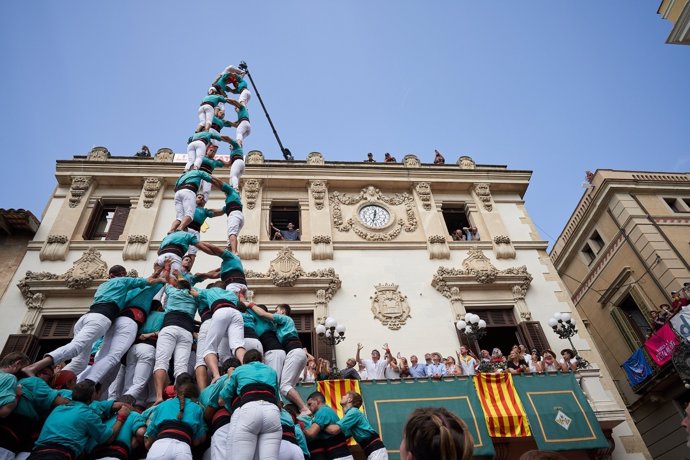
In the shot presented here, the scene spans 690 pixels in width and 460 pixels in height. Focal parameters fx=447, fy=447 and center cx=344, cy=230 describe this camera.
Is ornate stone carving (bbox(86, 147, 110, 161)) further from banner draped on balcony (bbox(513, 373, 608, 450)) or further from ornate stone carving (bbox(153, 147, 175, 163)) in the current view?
banner draped on balcony (bbox(513, 373, 608, 450))

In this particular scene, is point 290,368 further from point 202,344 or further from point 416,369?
point 416,369

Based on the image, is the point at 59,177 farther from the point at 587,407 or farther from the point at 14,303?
the point at 587,407

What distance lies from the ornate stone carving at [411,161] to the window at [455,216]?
81.5 inches

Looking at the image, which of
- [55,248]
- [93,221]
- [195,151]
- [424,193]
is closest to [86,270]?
[55,248]

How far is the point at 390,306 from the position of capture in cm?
1381

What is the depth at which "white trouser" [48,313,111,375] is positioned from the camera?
544 cm

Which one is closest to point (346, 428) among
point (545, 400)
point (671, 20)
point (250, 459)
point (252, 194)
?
point (250, 459)

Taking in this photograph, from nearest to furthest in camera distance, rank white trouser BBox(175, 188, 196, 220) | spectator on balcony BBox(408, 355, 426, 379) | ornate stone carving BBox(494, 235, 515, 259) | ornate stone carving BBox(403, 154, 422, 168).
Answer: white trouser BBox(175, 188, 196, 220), spectator on balcony BBox(408, 355, 426, 379), ornate stone carving BBox(494, 235, 515, 259), ornate stone carving BBox(403, 154, 422, 168)

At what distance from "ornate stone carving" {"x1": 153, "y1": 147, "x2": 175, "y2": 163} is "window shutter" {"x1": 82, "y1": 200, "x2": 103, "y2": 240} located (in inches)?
103

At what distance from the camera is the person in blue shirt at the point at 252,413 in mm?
4344

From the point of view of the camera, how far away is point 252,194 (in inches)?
636

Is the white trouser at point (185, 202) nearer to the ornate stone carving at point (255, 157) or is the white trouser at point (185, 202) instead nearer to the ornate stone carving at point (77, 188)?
the ornate stone carving at point (255, 157)

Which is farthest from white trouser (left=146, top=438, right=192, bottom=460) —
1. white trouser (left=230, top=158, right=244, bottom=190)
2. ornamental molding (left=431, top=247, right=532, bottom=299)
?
ornamental molding (left=431, top=247, right=532, bottom=299)

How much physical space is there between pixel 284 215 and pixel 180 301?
33.4 ft
